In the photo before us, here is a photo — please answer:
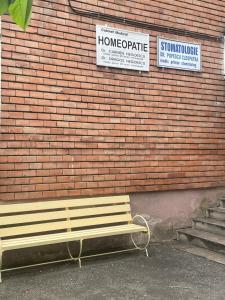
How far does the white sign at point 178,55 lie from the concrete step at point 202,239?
2482mm

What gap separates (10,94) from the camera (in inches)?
190

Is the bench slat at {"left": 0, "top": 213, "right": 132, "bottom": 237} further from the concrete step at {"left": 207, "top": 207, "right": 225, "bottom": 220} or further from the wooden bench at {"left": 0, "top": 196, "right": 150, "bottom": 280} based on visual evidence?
the concrete step at {"left": 207, "top": 207, "right": 225, "bottom": 220}

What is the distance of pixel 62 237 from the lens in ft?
15.1

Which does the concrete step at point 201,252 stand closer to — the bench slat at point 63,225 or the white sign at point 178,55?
the bench slat at point 63,225

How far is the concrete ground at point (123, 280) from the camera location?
3.81m

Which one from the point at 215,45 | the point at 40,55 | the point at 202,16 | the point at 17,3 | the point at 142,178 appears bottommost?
the point at 142,178

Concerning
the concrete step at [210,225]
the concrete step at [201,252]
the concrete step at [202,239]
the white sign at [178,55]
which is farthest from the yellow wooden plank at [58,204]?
the white sign at [178,55]

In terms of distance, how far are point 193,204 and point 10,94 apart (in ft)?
10.7

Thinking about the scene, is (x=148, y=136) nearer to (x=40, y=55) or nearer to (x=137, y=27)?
A: (x=137, y=27)

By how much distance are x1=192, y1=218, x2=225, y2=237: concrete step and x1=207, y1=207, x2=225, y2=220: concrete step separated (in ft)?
0.29

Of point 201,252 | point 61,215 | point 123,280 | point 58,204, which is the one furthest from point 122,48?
point 123,280

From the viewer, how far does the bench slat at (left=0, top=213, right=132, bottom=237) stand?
4.65 metres

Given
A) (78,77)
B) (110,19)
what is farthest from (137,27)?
(78,77)

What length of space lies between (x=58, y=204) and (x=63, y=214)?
5.4 inches
